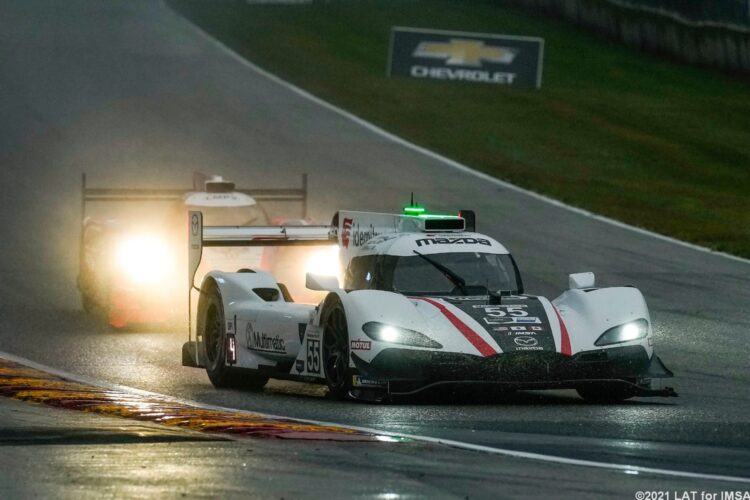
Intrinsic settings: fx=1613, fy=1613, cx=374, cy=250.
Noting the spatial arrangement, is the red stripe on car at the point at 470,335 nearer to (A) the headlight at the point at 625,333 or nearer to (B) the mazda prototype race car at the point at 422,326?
(B) the mazda prototype race car at the point at 422,326

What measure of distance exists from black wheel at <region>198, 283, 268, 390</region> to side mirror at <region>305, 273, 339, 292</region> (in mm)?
1309

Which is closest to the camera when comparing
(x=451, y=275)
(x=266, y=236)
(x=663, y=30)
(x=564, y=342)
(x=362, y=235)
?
(x=564, y=342)

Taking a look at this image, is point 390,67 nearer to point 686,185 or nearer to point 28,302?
point 686,185

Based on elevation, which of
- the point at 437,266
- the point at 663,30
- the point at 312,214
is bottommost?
the point at 437,266

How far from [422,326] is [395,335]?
220 millimetres

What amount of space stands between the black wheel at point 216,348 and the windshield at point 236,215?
18.5 ft

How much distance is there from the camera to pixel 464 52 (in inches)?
1708

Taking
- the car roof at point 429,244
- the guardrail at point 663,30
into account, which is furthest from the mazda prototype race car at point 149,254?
Result: the guardrail at point 663,30

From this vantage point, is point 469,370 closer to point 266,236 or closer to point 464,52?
point 266,236

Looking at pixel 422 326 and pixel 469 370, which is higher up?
pixel 422 326

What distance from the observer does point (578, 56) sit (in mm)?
46250

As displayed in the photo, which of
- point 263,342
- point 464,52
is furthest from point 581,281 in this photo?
point 464,52

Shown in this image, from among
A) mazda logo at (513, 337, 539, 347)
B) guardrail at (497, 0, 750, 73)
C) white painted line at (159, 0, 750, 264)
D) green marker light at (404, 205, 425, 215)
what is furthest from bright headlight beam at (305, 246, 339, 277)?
guardrail at (497, 0, 750, 73)

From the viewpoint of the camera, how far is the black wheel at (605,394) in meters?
12.6
